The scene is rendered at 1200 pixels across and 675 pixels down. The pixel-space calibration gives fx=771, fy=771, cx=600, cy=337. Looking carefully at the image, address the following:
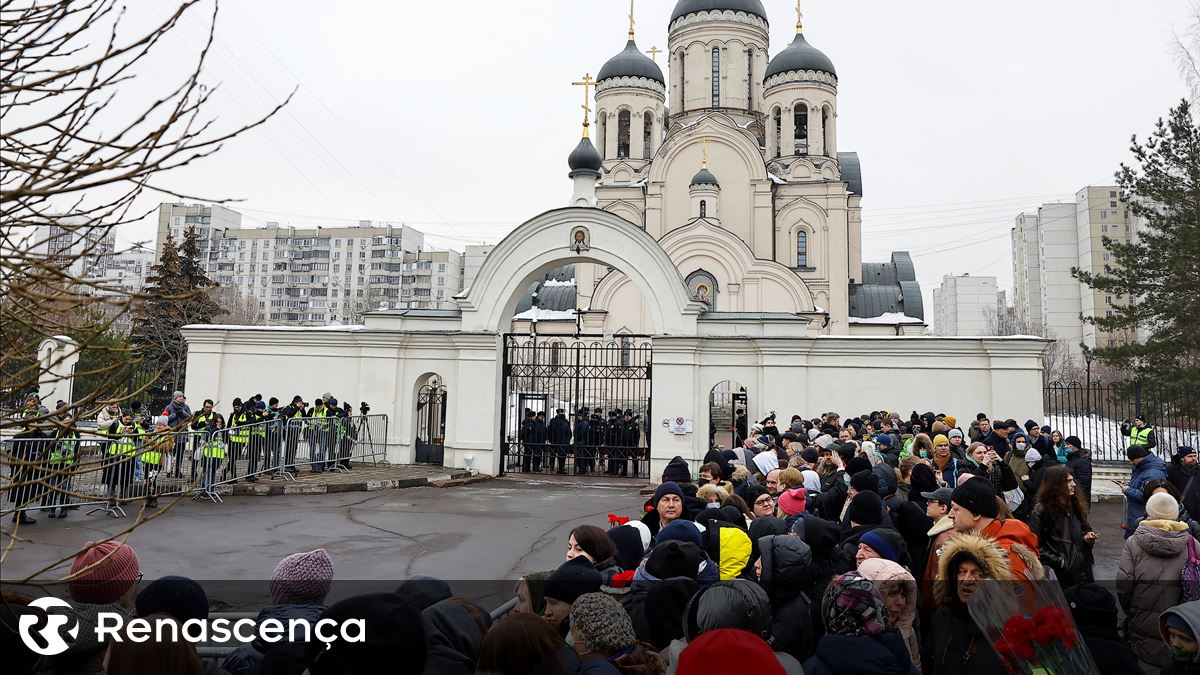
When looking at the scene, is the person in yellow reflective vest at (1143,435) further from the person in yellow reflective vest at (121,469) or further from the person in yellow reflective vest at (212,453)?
the person in yellow reflective vest at (121,469)

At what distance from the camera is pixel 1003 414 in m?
15.9

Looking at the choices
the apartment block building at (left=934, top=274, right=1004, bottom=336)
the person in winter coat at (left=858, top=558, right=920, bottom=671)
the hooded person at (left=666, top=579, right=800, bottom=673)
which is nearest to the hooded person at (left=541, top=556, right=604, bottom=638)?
the hooded person at (left=666, top=579, right=800, bottom=673)

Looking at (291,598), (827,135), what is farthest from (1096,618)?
(827,135)

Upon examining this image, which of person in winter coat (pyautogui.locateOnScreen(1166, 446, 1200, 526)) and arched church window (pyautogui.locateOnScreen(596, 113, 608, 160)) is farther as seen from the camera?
arched church window (pyautogui.locateOnScreen(596, 113, 608, 160))

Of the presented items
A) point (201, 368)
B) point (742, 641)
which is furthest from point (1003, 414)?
point (201, 368)

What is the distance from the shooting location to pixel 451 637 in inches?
121

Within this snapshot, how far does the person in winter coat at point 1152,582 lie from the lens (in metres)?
4.47

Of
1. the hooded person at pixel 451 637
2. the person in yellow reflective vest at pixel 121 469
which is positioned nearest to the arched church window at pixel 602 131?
the person in yellow reflective vest at pixel 121 469

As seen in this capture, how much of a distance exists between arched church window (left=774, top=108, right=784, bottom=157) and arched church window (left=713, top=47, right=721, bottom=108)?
351 centimetres

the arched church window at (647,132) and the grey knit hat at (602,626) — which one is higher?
the arched church window at (647,132)

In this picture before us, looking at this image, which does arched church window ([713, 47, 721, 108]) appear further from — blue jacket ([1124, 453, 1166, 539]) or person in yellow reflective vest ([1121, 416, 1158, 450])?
blue jacket ([1124, 453, 1166, 539])

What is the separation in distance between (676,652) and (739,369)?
1354cm

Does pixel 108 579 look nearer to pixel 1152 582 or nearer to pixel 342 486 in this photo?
pixel 1152 582
